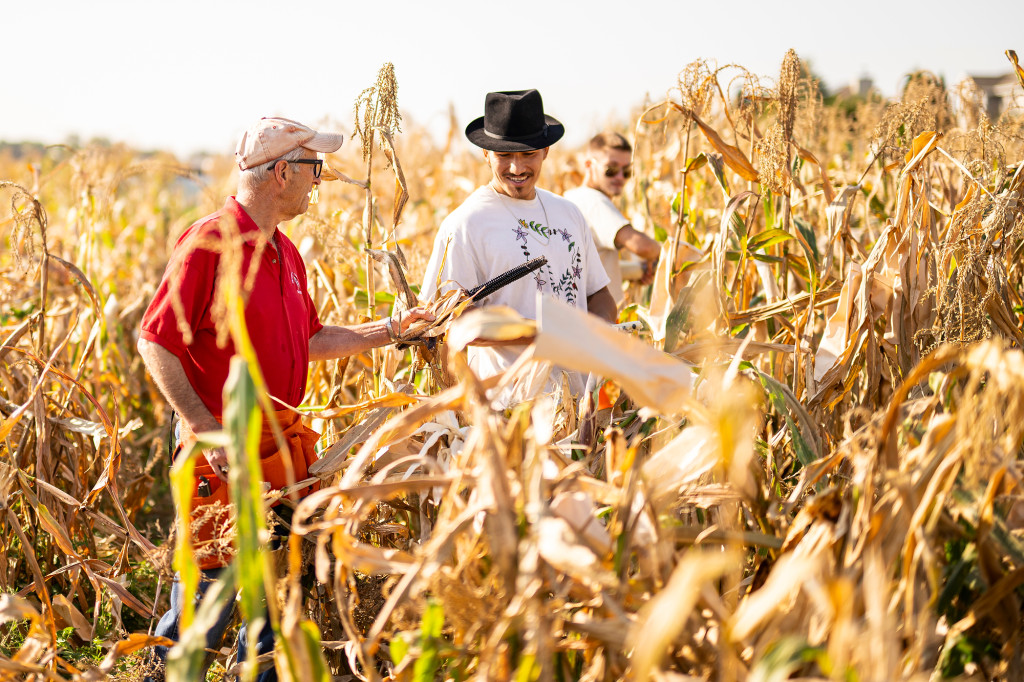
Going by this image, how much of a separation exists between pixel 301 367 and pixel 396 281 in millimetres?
375

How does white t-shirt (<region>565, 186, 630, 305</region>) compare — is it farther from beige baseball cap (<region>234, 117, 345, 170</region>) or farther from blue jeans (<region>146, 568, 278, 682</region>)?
blue jeans (<region>146, 568, 278, 682</region>)

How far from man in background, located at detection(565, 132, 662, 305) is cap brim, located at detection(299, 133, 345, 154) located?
5.77 feet

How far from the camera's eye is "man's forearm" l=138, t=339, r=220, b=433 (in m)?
1.88

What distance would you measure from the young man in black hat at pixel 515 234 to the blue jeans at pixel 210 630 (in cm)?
93

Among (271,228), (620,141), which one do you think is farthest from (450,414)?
(620,141)

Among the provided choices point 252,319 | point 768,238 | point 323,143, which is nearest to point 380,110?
point 323,143

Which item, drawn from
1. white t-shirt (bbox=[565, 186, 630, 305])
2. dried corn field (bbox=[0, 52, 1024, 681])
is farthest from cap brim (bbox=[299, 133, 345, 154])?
white t-shirt (bbox=[565, 186, 630, 305])

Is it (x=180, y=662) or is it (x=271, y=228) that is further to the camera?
(x=271, y=228)

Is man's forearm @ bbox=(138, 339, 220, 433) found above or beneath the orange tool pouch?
above

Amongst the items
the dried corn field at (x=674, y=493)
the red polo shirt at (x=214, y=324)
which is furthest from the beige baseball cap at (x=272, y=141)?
the dried corn field at (x=674, y=493)

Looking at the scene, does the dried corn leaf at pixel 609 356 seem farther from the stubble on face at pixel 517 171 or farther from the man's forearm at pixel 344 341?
the stubble on face at pixel 517 171

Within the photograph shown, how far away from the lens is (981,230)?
2.07m

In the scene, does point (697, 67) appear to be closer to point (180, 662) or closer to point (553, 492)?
point (553, 492)

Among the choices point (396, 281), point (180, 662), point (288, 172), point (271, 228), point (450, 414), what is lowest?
point (180, 662)
